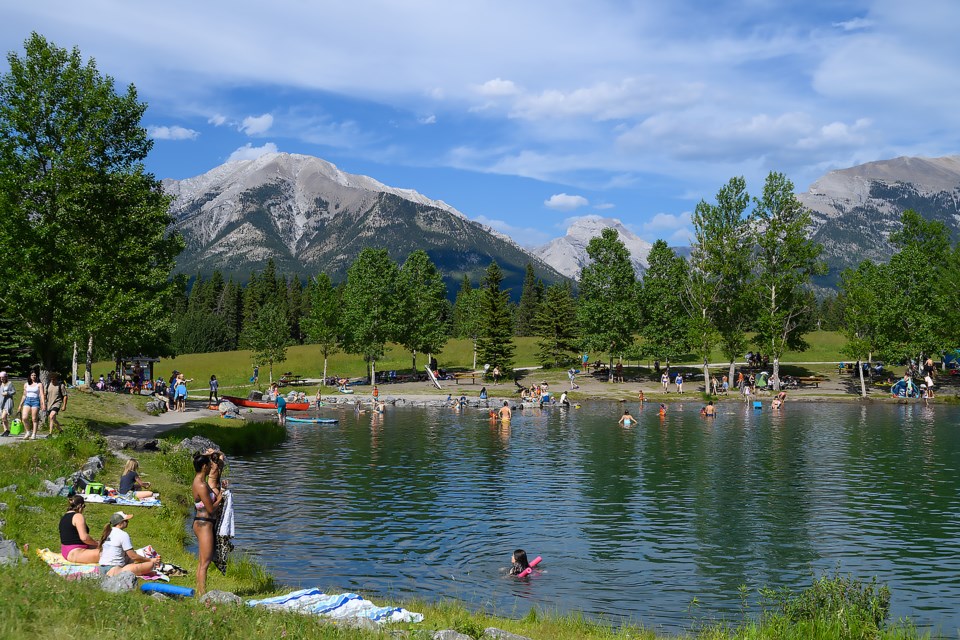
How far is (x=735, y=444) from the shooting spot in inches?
1802

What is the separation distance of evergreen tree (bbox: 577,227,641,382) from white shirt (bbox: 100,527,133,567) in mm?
75162

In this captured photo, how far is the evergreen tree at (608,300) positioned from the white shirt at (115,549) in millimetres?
75162

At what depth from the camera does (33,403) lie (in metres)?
28.5

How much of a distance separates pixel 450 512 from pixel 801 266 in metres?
66.5

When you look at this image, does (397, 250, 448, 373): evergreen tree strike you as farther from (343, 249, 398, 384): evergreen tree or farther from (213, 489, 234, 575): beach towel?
(213, 489, 234, 575): beach towel

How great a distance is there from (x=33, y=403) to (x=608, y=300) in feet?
233

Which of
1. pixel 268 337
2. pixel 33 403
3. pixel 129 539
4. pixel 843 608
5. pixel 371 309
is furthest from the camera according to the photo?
pixel 268 337

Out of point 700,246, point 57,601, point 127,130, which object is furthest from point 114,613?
point 700,246

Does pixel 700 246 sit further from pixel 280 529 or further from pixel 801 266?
pixel 280 529

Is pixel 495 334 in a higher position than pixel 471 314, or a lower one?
lower

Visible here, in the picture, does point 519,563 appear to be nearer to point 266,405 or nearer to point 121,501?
point 121,501

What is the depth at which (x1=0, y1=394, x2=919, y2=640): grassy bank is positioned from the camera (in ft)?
34.0

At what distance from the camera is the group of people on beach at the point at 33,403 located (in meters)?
28.5

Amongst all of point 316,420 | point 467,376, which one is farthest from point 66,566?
point 467,376
